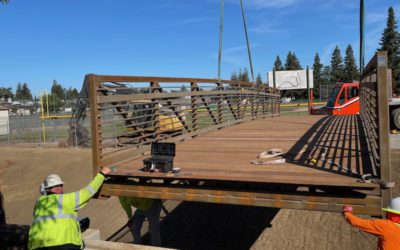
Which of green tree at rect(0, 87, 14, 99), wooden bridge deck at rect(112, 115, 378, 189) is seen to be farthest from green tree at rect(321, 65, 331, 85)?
wooden bridge deck at rect(112, 115, 378, 189)

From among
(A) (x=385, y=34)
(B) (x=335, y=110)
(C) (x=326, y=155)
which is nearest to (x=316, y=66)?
(A) (x=385, y=34)

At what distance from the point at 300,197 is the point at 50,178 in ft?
9.52

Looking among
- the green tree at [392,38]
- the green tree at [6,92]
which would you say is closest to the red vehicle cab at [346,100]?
the green tree at [392,38]

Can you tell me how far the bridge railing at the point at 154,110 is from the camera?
5.45 m

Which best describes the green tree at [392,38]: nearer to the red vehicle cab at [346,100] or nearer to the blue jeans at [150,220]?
the red vehicle cab at [346,100]

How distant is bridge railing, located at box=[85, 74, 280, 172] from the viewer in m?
5.45

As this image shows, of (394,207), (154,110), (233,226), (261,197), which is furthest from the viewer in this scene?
(233,226)

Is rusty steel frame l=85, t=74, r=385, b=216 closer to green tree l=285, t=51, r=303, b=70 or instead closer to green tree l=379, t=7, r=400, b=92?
green tree l=379, t=7, r=400, b=92

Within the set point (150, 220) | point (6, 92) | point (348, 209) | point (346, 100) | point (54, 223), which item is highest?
point (6, 92)

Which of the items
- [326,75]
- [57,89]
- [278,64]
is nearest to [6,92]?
[57,89]

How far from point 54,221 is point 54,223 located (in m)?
0.02

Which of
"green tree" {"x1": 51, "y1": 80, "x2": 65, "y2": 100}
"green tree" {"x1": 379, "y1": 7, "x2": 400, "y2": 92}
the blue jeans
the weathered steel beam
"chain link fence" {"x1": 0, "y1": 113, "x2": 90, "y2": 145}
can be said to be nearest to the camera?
the weathered steel beam

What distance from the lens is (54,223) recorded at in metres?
4.25

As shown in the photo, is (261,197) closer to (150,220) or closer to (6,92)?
(150,220)
